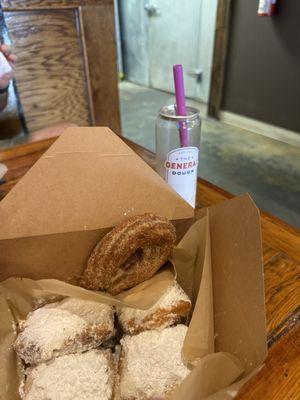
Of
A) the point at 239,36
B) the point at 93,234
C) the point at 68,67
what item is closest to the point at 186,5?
the point at 239,36

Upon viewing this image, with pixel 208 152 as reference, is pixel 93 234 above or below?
above

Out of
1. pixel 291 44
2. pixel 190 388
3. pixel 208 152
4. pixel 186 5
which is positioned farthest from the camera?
pixel 186 5

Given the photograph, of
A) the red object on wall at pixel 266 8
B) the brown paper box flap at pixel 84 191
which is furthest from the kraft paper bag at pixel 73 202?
the red object on wall at pixel 266 8

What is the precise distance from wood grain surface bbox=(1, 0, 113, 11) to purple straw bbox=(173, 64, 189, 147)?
155cm

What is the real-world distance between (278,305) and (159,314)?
0.65 feet

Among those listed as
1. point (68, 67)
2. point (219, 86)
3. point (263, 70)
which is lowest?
point (219, 86)

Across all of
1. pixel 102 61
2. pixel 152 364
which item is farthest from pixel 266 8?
pixel 152 364

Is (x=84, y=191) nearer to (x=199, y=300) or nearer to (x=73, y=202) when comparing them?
(x=73, y=202)

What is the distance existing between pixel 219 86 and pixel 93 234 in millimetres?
2994

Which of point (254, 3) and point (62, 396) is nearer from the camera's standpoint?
point (62, 396)

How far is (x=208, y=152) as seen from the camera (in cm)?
272

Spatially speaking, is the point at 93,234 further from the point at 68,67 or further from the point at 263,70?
the point at 263,70

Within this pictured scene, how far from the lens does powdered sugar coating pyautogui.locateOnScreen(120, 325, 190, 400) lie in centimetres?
42

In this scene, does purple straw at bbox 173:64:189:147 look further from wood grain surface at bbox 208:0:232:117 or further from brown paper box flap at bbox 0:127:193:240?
wood grain surface at bbox 208:0:232:117
